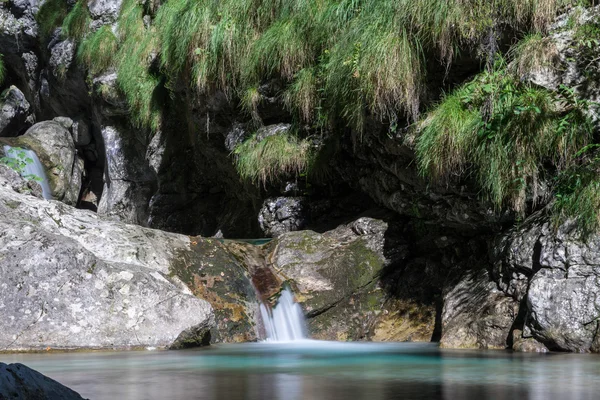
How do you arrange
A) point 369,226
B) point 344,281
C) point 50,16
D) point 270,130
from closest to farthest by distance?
1. point 344,281
2. point 369,226
3. point 270,130
4. point 50,16

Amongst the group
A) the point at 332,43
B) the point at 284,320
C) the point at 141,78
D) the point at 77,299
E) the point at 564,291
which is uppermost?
the point at 141,78

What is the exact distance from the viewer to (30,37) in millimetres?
16297

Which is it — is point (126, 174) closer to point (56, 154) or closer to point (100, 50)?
point (56, 154)

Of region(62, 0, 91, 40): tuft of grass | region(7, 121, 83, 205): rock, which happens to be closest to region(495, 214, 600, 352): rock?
region(7, 121, 83, 205): rock

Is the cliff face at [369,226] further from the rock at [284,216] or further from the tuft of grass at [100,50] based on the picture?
the tuft of grass at [100,50]

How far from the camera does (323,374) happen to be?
13.5ft

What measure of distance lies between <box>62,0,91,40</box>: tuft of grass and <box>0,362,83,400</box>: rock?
13.3m

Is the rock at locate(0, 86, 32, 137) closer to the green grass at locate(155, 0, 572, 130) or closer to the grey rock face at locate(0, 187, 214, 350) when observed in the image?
the green grass at locate(155, 0, 572, 130)

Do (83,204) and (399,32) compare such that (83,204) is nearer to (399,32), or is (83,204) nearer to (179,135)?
(179,135)

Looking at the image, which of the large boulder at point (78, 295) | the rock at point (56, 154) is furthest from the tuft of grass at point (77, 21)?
the large boulder at point (78, 295)

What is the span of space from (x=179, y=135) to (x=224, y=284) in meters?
5.66

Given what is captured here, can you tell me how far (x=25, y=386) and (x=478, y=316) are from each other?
463 centimetres

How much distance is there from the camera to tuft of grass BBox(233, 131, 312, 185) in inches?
336

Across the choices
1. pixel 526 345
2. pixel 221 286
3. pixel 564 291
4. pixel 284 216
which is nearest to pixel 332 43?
pixel 284 216
